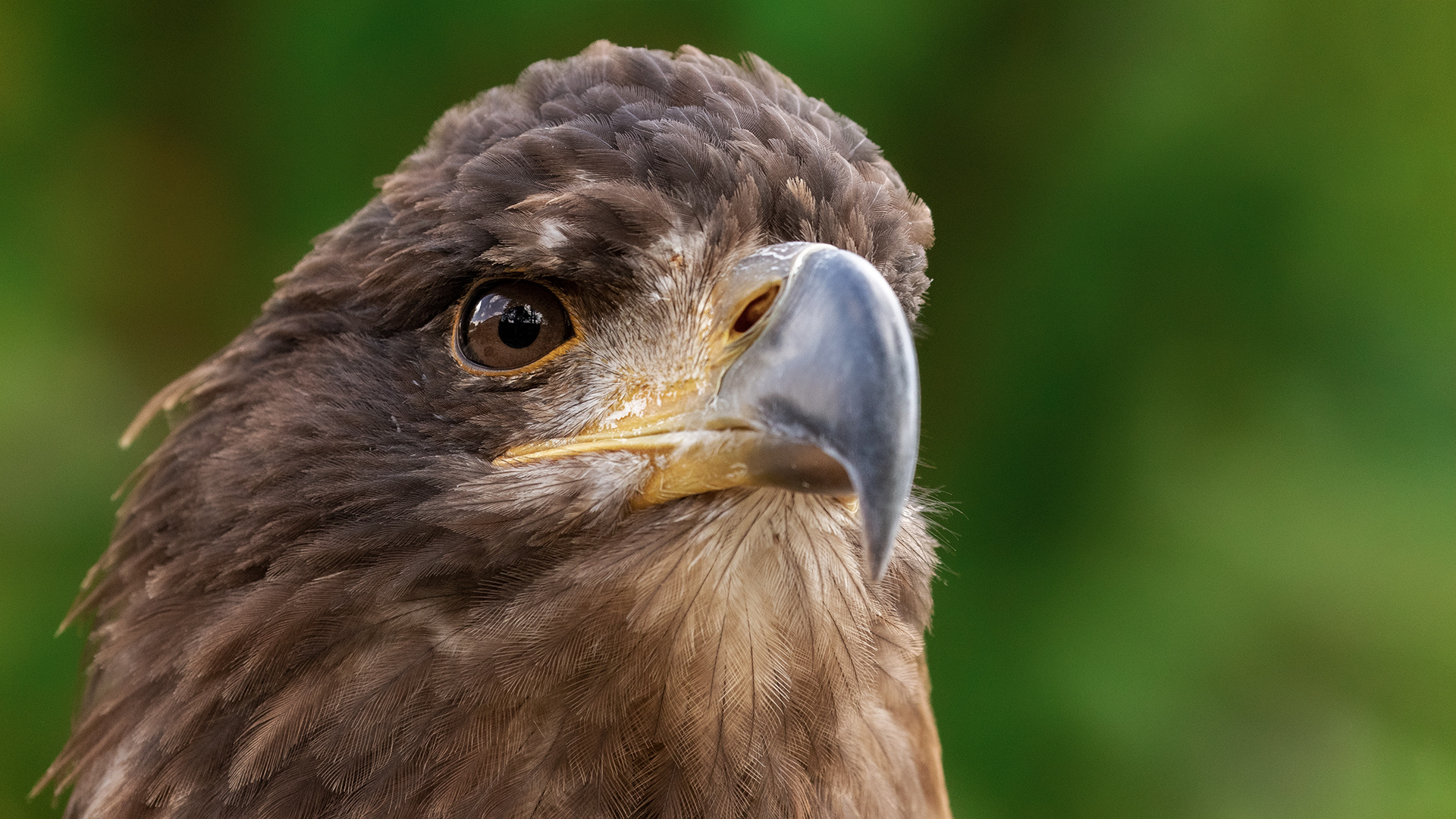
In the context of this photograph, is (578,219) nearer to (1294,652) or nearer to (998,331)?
(998,331)

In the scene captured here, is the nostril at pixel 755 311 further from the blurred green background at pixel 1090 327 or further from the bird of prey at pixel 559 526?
the blurred green background at pixel 1090 327

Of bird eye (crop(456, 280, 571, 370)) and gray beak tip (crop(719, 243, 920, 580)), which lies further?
bird eye (crop(456, 280, 571, 370))

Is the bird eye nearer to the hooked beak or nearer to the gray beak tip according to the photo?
the hooked beak

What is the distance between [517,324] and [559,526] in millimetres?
251

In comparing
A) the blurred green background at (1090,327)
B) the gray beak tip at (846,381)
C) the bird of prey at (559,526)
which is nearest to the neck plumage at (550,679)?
the bird of prey at (559,526)

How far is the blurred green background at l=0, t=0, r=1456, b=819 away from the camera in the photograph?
8.17 ft

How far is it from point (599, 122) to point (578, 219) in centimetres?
16

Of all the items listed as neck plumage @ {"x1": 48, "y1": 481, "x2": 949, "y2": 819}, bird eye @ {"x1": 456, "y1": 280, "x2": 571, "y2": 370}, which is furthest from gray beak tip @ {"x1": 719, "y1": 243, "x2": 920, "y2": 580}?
bird eye @ {"x1": 456, "y1": 280, "x2": 571, "y2": 370}

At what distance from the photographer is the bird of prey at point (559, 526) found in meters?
1.38

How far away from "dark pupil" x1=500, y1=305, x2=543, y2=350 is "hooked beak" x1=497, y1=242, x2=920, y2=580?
0.56 feet

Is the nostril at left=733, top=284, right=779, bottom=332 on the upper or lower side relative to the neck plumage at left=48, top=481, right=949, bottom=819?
upper

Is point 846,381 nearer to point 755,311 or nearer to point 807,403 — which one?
point 807,403

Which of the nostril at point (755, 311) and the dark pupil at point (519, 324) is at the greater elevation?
the nostril at point (755, 311)

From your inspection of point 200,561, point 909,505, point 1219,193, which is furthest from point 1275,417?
point 200,561
